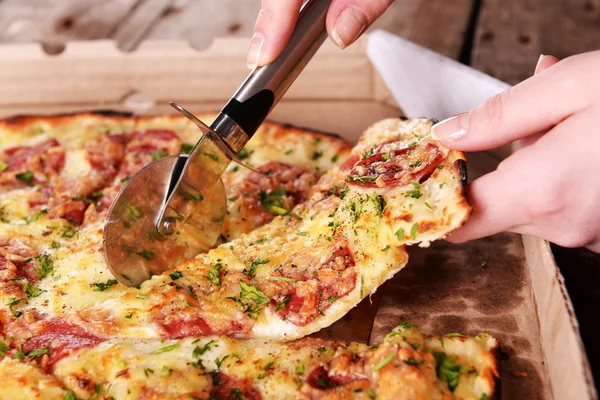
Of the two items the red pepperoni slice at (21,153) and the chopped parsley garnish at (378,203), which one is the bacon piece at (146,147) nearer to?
the red pepperoni slice at (21,153)

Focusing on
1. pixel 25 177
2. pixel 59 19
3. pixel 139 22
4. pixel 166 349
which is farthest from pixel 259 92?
pixel 59 19

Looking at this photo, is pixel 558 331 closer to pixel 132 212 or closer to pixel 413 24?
pixel 132 212

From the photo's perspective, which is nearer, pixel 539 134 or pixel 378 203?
pixel 539 134

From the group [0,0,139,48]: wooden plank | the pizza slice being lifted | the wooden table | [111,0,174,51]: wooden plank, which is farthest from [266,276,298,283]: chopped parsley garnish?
[0,0,139,48]: wooden plank

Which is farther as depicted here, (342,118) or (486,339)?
(342,118)

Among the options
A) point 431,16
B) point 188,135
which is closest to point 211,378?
point 188,135

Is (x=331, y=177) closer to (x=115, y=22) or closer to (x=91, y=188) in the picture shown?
(x=91, y=188)

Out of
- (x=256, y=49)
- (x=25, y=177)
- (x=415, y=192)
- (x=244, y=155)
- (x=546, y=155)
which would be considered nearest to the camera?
(x=546, y=155)
